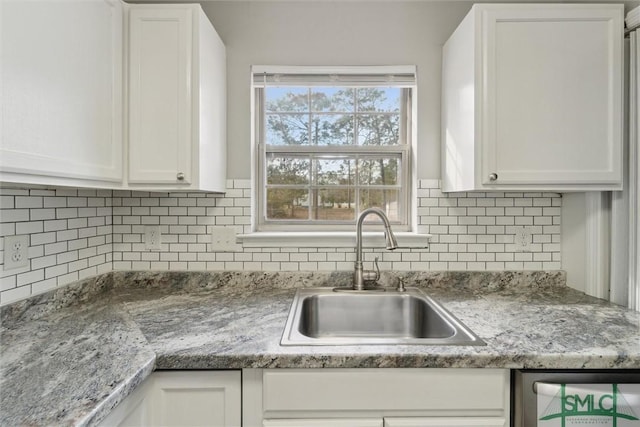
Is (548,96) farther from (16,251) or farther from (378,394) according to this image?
(16,251)

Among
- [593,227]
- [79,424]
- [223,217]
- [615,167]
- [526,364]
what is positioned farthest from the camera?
[223,217]

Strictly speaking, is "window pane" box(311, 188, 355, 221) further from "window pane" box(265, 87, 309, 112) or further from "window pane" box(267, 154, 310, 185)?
"window pane" box(265, 87, 309, 112)

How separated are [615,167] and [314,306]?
1.38m

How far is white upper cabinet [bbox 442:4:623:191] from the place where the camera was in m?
1.43

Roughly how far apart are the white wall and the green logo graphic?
1091mm

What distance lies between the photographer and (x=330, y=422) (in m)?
1.03

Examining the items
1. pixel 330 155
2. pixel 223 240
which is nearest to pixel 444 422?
pixel 223 240

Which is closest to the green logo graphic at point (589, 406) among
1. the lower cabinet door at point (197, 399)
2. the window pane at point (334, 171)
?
the lower cabinet door at point (197, 399)

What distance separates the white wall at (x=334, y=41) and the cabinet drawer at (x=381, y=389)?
41.3 inches

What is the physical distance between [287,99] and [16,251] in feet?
4.47

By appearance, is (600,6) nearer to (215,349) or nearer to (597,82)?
(597,82)

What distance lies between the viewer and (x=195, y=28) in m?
1.45

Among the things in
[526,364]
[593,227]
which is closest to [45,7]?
[526,364]

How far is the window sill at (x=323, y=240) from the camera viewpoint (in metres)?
1.78
